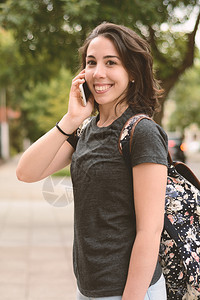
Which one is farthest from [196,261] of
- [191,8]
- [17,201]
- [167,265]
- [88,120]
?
[17,201]

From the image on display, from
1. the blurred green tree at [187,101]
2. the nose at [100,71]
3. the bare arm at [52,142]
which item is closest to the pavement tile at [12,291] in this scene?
the bare arm at [52,142]

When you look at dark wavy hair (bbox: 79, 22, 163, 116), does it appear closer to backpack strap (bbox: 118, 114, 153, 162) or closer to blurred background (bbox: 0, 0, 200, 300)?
backpack strap (bbox: 118, 114, 153, 162)

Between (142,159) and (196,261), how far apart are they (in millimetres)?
452

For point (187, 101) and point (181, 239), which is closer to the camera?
point (181, 239)

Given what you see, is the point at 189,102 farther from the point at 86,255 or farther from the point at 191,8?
the point at 86,255

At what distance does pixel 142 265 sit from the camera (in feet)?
4.88

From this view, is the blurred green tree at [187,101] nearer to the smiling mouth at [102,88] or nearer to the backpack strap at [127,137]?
the smiling mouth at [102,88]

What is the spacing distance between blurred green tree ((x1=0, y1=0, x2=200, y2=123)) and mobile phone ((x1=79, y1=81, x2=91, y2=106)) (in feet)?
9.79

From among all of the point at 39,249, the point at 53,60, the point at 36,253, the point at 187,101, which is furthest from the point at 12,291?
the point at 187,101

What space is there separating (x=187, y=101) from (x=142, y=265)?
3367 cm

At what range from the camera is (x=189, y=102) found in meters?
34.3

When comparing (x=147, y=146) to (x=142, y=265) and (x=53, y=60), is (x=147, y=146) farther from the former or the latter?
(x=53, y=60)

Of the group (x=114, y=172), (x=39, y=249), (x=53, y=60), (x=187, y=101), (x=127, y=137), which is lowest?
(x=187, y=101)

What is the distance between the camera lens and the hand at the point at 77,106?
5.81 feet
